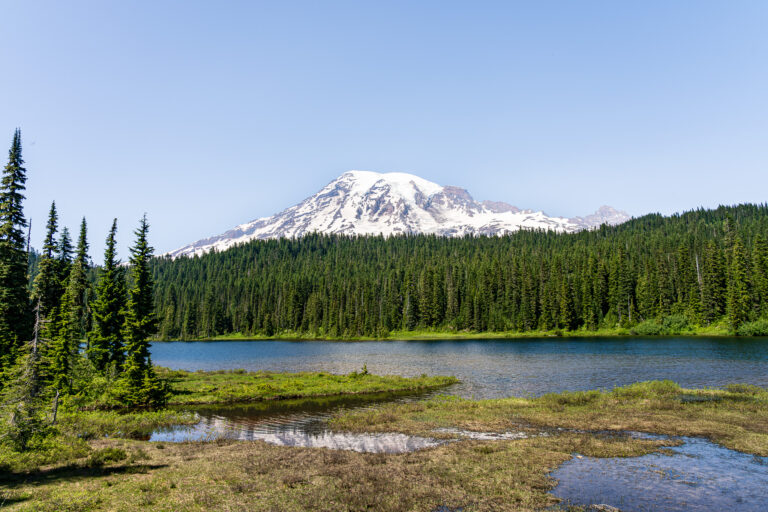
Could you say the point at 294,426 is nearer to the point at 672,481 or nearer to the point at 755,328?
the point at 672,481

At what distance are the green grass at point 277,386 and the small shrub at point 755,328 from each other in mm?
93049

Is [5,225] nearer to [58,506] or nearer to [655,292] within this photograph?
[58,506]

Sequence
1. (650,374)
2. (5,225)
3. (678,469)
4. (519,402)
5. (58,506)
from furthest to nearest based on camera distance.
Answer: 1. (650,374)
2. (5,225)
3. (519,402)
4. (678,469)
5. (58,506)

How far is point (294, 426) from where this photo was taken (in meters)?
36.7

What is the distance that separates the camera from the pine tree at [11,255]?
44.5 m

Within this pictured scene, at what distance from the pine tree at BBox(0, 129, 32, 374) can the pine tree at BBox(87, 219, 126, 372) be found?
23.3ft

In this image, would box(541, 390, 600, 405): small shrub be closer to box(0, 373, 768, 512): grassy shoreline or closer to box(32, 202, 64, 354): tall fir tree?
box(0, 373, 768, 512): grassy shoreline

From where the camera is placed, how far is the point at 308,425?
36.9 metres

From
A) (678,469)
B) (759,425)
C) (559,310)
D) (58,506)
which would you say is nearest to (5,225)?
(58,506)

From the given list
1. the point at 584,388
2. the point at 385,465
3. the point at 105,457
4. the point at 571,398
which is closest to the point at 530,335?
the point at 584,388

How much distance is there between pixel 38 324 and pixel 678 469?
37.8m

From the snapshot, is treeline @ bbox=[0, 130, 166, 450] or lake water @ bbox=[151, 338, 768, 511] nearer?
lake water @ bbox=[151, 338, 768, 511]

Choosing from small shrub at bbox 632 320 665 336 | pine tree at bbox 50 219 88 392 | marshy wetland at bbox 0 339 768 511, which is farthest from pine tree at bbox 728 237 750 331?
pine tree at bbox 50 219 88 392

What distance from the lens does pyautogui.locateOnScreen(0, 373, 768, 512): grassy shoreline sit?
60.2ft
